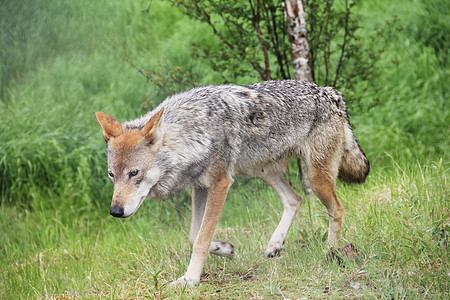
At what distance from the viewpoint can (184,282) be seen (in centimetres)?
346

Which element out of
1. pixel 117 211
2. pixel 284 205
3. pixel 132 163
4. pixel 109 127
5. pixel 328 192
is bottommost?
pixel 284 205

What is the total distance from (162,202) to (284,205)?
218 centimetres

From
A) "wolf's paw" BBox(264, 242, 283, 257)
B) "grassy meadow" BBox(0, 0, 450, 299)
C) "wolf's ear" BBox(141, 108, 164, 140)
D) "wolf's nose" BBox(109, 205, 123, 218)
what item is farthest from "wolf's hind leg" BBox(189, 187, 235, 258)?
"wolf's nose" BBox(109, 205, 123, 218)

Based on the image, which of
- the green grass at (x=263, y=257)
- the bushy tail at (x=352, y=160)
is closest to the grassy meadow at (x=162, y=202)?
the green grass at (x=263, y=257)

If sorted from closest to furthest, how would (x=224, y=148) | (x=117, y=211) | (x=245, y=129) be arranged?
(x=117, y=211)
(x=224, y=148)
(x=245, y=129)

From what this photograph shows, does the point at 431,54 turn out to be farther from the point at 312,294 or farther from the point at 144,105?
the point at 312,294

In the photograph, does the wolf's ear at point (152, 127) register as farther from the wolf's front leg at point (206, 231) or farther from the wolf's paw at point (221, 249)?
the wolf's paw at point (221, 249)

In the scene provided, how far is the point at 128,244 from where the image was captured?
4.81m

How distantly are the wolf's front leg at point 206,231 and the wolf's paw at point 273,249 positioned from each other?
677 mm

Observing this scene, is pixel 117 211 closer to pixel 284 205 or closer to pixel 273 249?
pixel 273 249

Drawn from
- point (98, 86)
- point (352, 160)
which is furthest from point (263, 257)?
point (98, 86)

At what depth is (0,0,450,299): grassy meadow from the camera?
3355 mm

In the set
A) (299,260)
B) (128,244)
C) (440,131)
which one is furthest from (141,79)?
(299,260)

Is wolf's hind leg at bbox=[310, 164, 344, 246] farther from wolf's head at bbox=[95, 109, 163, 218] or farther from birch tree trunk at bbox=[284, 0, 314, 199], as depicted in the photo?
wolf's head at bbox=[95, 109, 163, 218]
